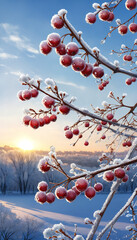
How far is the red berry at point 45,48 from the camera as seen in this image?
1637 millimetres

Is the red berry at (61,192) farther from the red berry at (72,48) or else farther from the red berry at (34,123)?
the red berry at (72,48)

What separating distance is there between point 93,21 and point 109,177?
1523 millimetres

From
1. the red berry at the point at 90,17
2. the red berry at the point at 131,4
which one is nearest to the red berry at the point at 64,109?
the red berry at the point at 90,17

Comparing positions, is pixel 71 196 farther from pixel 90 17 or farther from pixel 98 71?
pixel 90 17

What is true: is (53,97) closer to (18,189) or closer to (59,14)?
(59,14)

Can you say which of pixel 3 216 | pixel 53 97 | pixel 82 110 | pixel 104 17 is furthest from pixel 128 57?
pixel 3 216

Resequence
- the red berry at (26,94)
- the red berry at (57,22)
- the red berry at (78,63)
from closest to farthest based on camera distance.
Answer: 1. the red berry at (57,22)
2. the red berry at (78,63)
3. the red berry at (26,94)

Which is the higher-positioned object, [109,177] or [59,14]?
[59,14]

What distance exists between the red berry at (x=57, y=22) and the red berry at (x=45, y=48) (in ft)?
0.55

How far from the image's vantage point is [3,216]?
28.4 m

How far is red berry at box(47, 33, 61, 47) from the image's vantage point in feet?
4.98

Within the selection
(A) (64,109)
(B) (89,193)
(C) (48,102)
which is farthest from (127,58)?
(B) (89,193)

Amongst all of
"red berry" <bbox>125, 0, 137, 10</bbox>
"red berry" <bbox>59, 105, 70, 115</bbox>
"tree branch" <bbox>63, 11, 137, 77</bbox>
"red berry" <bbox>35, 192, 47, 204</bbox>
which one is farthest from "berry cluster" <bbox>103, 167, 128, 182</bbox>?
"red berry" <bbox>125, 0, 137, 10</bbox>

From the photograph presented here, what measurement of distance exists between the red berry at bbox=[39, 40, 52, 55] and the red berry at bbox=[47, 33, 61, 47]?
0.32 feet
